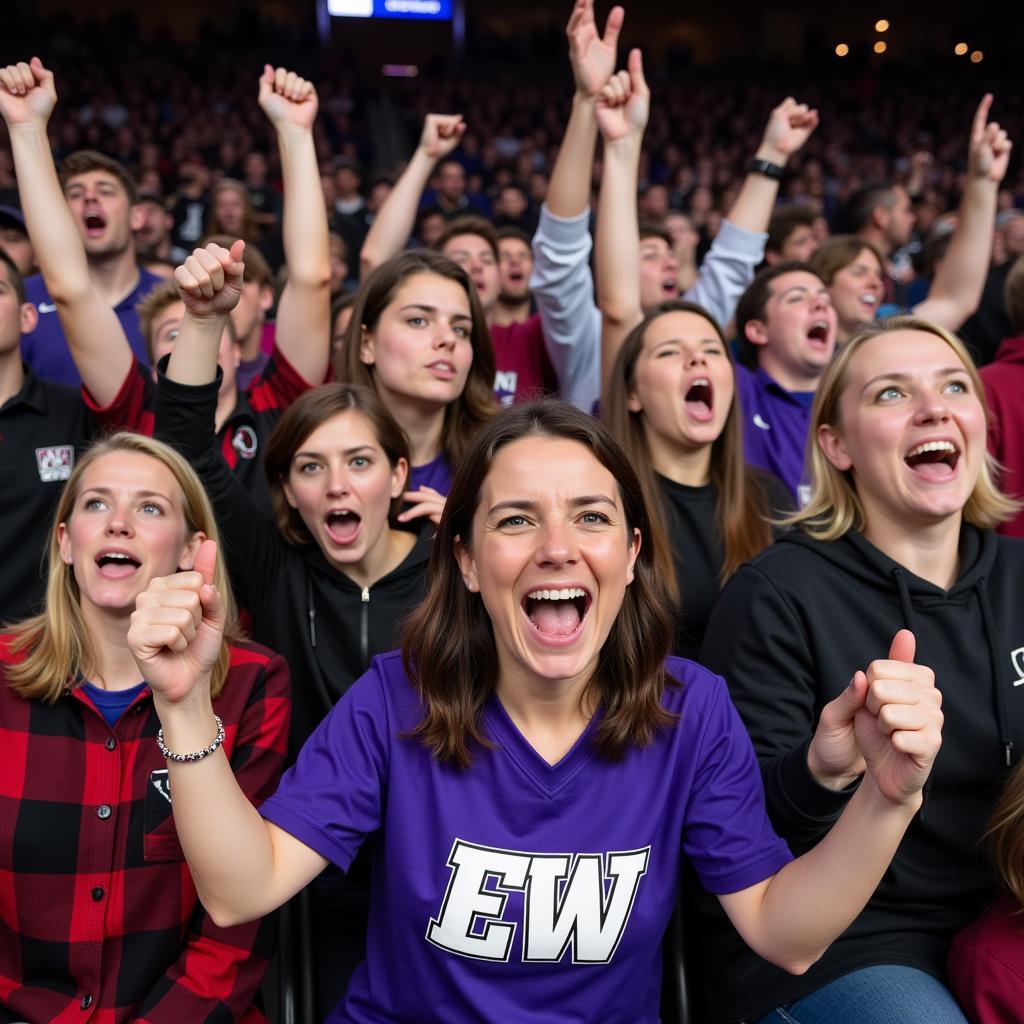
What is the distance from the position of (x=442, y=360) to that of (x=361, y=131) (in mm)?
15322

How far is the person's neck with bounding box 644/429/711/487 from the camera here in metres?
3.06

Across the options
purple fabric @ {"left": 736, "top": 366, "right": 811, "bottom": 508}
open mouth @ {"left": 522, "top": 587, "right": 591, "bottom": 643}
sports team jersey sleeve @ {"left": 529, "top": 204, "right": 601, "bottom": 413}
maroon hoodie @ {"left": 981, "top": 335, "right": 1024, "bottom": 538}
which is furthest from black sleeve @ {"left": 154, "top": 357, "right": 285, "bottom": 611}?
maroon hoodie @ {"left": 981, "top": 335, "right": 1024, "bottom": 538}

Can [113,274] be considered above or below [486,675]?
above

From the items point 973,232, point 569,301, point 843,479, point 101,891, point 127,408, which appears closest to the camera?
point 101,891

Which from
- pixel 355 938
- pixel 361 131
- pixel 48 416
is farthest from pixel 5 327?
pixel 361 131

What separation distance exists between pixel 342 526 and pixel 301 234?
3.33ft

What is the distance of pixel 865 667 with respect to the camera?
6.55 feet

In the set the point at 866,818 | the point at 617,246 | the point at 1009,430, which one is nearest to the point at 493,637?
the point at 866,818

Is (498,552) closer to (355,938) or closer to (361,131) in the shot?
(355,938)

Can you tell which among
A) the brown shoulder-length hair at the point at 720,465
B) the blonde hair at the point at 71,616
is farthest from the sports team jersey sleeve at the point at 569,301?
the blonde hair at the point at 71,616

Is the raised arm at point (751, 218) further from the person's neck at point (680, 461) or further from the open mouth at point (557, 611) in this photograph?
the open mouth at point (557, 611)

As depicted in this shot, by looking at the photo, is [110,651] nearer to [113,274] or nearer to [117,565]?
[117,565]

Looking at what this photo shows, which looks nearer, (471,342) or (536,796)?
(536,796)

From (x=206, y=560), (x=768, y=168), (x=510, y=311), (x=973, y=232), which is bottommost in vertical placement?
(x=206, y=560)
